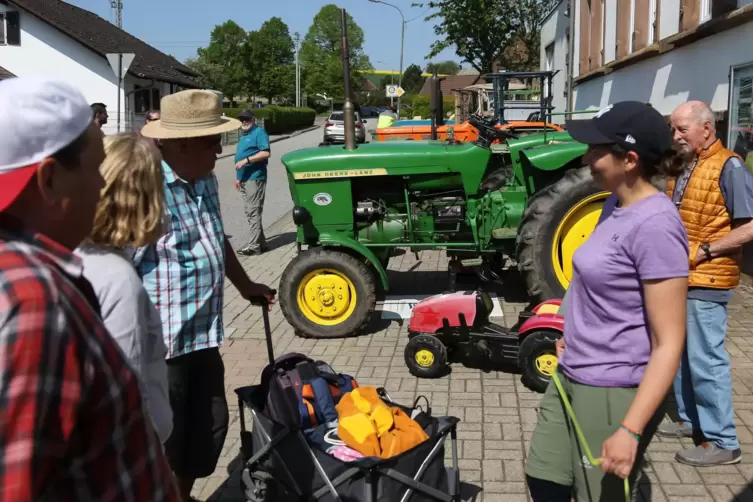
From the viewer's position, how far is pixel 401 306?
23.8ft


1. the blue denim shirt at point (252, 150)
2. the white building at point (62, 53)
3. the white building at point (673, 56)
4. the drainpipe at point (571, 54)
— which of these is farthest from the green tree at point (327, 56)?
the blue denim shirt at point (252, 150)

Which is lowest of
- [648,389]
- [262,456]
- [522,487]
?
[522,487]

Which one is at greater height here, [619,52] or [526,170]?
[619,52]

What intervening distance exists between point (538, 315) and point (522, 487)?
1.46 metres

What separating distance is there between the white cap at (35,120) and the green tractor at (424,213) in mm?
4954

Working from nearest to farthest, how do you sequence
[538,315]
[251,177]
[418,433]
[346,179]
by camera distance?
[418,433] < [538,315] < [346,179] < [251,177]

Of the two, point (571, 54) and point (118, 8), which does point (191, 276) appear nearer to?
point (571, 54)

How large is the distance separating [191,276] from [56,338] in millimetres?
1936

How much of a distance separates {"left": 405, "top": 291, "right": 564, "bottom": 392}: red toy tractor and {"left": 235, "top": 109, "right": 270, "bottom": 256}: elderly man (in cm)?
486

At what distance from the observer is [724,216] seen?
3789 millimetres

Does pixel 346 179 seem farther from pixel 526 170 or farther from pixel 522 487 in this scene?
pixel 522 487

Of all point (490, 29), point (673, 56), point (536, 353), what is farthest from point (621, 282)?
point (490, 29)

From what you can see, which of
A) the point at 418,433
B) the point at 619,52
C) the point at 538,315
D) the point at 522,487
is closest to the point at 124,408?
the point at 418,433

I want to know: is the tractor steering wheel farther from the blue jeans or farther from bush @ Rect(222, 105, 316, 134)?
bush @ Rect(222, 105, 316, 134)
